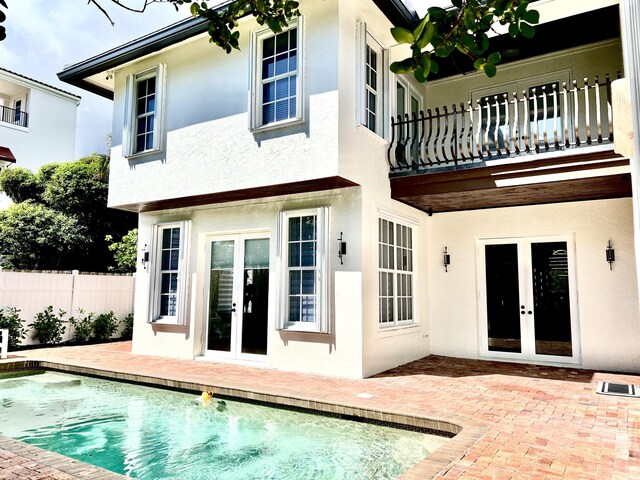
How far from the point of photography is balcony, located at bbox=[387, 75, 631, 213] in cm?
721

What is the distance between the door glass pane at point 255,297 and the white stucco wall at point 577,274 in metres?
3.78

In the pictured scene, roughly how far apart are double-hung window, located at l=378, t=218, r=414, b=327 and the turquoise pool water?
319 centimetres

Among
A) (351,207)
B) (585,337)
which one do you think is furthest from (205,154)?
(585,337)

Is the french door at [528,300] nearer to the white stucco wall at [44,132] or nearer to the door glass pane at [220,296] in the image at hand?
the door glass pane at [220,296]

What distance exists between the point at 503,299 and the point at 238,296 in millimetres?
5493

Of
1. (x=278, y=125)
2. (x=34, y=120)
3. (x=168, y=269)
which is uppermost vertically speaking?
(x=34, y=120)

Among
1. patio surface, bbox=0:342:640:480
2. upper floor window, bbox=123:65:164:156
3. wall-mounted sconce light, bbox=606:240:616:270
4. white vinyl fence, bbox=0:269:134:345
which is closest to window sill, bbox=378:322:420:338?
patio surface, bbox=0:342:640:480

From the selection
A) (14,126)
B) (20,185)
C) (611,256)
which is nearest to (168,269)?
(611,256)

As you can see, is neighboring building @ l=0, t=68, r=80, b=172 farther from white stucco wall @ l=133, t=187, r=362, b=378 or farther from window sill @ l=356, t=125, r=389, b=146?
window sill @ l=356, t=125, r=389, b=146

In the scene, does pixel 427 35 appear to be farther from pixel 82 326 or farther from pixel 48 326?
pixel 82 326

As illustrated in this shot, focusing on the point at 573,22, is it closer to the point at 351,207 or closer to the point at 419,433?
the point at 351,207

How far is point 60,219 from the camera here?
733 inches

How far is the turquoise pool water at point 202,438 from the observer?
4.45 m

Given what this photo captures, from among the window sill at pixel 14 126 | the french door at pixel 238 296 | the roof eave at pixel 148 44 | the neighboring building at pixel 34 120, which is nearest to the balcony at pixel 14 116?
the neighboring building at pixel 34 120
